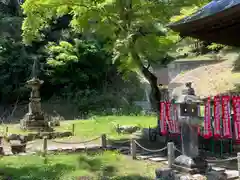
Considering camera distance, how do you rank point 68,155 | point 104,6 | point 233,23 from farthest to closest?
point 104,6
point 68,155
point 233,23

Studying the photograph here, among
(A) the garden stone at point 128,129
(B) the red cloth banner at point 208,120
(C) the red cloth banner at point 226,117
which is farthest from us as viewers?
(A) the garden stone at point 128,129

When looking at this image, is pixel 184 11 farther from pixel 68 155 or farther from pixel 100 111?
pixel 100 111

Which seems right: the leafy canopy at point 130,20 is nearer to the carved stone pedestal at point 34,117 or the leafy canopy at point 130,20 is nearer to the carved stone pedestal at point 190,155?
the carved stone pedestal at point 34,117

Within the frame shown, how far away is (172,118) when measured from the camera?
12164mm

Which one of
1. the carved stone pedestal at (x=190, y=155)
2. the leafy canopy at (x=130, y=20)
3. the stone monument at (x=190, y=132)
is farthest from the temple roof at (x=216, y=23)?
the leafy canopy at (x=130, y=20)

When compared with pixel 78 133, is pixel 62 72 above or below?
above

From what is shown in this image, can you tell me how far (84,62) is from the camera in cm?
2889

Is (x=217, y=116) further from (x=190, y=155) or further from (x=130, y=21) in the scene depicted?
(x=130, y=21)

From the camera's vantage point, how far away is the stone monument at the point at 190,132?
781 centimetres

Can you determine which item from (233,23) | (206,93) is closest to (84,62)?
(206,93)

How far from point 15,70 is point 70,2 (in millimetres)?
16105

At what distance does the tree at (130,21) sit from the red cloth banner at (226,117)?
173 inches

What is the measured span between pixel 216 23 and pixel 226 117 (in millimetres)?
4445

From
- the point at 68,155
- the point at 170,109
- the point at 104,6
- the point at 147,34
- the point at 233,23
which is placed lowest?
the point at 68,155
